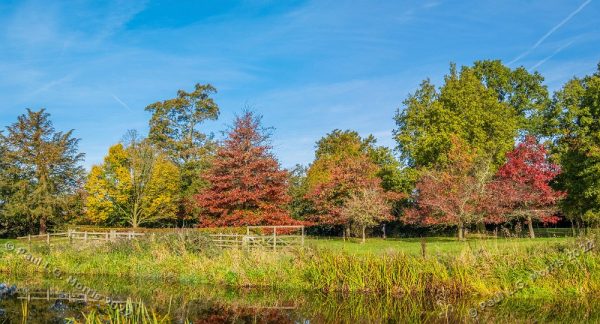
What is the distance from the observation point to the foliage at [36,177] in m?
40.7

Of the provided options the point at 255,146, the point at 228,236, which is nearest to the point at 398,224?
the point at 255,146

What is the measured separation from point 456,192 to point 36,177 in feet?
119

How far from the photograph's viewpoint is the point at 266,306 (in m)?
13.4

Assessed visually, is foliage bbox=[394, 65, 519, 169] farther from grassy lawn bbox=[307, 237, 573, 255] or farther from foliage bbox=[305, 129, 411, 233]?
grassy lawn bbox=[307, 237, 573, 255]

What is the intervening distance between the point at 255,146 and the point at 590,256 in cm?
2222

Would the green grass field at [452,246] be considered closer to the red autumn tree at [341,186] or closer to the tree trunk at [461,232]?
the tree trunk at [461,232]

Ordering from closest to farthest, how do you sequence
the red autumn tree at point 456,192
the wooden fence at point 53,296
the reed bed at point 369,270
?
the wooden fence at point 53,296
the reed bed at point 369,270
the red autumn tree at point 456,192

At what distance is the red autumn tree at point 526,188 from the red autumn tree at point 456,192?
107 cm

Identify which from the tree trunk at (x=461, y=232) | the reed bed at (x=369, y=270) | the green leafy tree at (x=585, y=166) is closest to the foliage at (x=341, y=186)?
the tree trunk at (x=461, y=232)

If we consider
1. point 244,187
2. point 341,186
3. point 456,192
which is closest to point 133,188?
point 244,187

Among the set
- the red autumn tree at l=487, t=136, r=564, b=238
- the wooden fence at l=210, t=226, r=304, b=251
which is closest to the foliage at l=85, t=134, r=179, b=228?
the wooden fence at l=210, t=226, r=304, b=251

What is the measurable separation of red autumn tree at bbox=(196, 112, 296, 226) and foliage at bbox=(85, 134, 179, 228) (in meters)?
10.7

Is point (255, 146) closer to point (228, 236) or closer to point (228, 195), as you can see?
point (228, 195)

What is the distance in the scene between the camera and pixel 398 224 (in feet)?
149
